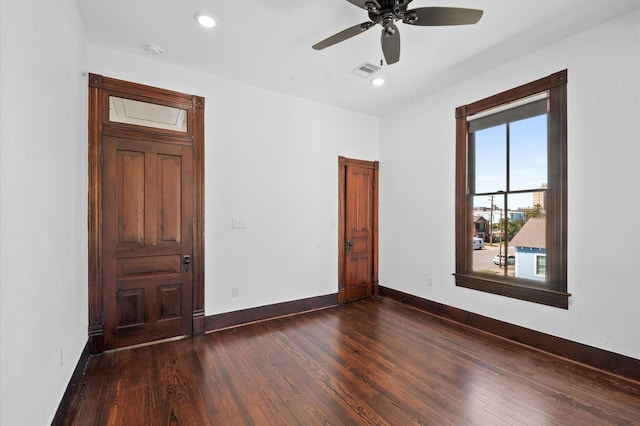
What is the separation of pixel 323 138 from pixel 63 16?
3160 millimetres

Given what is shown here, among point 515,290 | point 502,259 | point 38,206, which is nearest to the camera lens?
point 38,206

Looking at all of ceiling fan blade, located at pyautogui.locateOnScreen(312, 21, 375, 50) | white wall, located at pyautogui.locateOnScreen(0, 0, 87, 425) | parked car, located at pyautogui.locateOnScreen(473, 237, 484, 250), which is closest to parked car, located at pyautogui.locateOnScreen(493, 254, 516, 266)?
parked car, located at pyautogui.locateOnScreen(473, 237, 484, 250)

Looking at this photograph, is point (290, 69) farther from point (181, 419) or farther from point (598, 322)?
point (598, 322)

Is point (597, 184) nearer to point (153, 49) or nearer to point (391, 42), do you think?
point (391, 42)

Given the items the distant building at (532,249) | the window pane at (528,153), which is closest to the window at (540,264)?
the distant building at (532,249)

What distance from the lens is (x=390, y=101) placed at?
14.8ft

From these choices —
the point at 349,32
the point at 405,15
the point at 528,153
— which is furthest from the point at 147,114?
the point at 528,153

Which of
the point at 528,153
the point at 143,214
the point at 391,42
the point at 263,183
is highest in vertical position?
the point at 391,42

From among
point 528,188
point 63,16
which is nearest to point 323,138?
point 528,188

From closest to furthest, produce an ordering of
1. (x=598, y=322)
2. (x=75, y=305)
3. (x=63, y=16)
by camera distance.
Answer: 1. (x=63, y=16)
2. (x=75, y=305)
3. (x=598, y=322)

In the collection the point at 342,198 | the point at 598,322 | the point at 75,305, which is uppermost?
the point at 342,198

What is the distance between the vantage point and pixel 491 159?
370 centimetres

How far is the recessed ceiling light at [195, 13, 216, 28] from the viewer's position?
2529mm

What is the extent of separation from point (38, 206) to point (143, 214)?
1.62 meters
